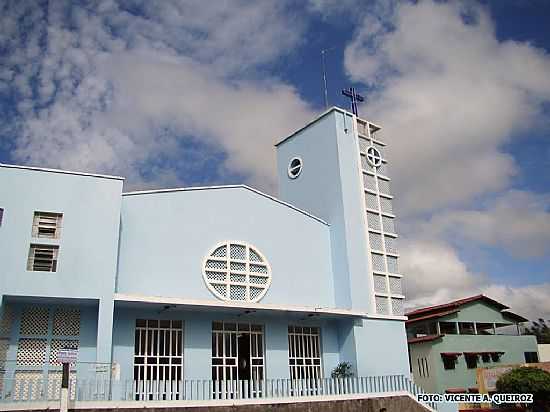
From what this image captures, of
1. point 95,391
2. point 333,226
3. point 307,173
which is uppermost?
point 307,173

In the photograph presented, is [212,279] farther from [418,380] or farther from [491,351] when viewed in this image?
[491,351]

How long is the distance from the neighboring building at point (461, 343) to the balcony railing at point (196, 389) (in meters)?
7.43

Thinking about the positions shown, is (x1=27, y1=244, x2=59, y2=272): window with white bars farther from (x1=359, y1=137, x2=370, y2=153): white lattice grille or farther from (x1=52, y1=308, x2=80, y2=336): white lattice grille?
(x1=359, y1=137, x2=370, y2=153): white lattice grille

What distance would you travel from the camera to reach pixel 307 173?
72.3 ft

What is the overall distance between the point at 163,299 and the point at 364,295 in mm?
7823

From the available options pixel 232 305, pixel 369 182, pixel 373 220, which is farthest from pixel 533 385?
pixel 232 305

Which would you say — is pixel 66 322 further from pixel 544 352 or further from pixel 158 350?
pixel 544 352

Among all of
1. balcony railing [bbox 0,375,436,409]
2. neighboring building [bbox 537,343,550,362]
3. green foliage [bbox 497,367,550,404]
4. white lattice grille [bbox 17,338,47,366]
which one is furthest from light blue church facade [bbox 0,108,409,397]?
neighboring building [bbox 537,343,550,362]

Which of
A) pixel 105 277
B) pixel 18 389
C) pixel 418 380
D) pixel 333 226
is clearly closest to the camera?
pixel 18 389

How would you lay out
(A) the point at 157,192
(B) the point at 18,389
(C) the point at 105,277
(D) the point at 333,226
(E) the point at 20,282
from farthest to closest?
(D) the point at 333,226, (A) the point at 157,192, (C) the point at 105,277, (E) the point at 20,282, (B) the point at 18,389

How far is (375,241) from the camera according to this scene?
2092 cm

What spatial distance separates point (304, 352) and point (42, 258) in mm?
8962

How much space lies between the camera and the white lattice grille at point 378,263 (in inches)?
808

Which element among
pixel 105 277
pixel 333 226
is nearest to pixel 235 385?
pixel 105 277
